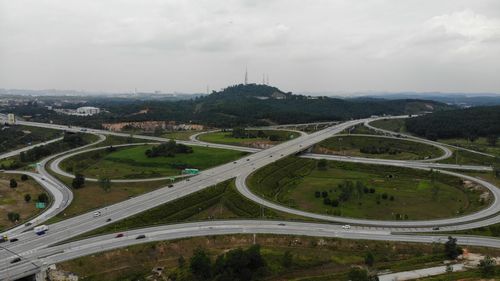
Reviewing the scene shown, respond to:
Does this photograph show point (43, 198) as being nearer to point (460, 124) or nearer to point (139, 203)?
point (139, 203)

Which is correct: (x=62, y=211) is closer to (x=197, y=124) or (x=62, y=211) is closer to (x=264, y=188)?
(x=264, y=188)

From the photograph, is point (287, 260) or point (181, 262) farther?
point (181, 262)

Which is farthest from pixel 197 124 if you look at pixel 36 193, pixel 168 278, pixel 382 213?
pixel 168 278

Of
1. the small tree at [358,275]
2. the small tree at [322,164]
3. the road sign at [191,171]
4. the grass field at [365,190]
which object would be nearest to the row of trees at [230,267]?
the small tree at [358,275]

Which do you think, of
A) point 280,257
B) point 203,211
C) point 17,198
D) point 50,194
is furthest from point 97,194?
point 280,257

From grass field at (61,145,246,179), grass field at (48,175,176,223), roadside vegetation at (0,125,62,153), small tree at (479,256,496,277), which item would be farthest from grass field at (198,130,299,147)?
small tree at (479,256,496,277)

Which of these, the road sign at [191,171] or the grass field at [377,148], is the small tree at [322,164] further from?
the road sign at [191,171]

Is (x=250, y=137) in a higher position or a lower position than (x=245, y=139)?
higher
